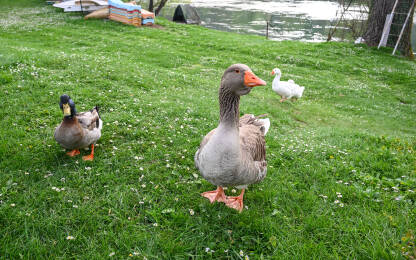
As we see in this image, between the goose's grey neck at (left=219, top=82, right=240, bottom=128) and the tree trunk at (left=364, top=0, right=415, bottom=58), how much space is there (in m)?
21.0

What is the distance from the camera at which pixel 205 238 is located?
3.70m

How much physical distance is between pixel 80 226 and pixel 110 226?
408 mm

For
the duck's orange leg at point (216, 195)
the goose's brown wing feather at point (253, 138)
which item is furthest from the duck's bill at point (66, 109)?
the goose's brown wing feather at point (253, 138)

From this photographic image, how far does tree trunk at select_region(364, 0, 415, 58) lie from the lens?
60.4ft

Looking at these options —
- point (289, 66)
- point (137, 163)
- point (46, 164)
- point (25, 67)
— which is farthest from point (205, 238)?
point (289, 66)

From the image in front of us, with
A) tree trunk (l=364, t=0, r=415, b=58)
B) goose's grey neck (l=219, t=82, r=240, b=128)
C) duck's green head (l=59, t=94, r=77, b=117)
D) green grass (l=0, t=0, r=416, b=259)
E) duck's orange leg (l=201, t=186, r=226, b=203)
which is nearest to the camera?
green grass (l=0, t=0, r=416, b=259)

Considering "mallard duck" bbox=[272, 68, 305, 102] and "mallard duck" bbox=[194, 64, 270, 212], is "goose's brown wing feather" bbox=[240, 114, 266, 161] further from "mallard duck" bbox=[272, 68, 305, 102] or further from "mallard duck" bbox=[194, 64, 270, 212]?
"mallard duck" bbox=[272, 68, 305, 102]

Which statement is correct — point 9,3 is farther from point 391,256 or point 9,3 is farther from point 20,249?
point 391,256

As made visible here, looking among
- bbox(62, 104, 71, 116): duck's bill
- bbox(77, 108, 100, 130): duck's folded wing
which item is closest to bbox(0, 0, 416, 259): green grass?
bbox(77, 108, 100, 130): duck's folded wing

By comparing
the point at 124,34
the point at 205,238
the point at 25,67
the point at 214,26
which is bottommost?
→ the point at 205,238

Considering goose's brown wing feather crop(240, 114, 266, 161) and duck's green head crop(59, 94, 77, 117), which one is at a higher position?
duck's green head crop(59, 94, 77, 117)

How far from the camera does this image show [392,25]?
19.1 metres

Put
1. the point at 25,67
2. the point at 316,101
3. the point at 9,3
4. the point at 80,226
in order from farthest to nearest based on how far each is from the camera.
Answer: the point at 9,3 < the point at 316,101 < the point at 25,67 < the point at 80,226

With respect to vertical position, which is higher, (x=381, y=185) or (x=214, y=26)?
(x=214, y=26)
